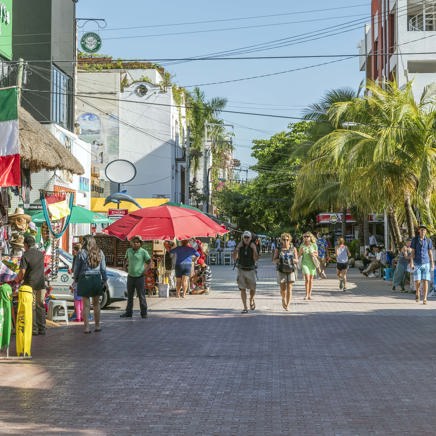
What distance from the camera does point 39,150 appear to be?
1669 centimetres

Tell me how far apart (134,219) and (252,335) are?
9.78 m

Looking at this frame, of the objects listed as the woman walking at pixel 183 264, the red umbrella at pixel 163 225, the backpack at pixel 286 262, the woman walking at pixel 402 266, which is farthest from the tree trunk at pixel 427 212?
→ the backpack at pixel 286 262

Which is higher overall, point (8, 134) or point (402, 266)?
point (8, 134)

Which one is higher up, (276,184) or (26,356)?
(276,184)

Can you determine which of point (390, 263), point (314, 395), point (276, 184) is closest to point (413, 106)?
point (390, 263)

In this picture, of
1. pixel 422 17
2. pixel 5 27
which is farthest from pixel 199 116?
pixel 5 27

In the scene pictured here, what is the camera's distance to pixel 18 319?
11.9 meters

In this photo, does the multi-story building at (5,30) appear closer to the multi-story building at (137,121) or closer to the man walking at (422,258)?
the man walking at (422,258)

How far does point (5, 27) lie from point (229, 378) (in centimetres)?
1306

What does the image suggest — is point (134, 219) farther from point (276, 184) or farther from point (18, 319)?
point (276, 184)

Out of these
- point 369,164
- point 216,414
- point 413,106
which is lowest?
point 216,414

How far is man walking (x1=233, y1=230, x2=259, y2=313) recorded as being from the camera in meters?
18.8

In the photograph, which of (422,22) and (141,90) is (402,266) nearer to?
(422,22)

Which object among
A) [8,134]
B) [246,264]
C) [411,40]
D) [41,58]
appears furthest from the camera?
[411,40]
